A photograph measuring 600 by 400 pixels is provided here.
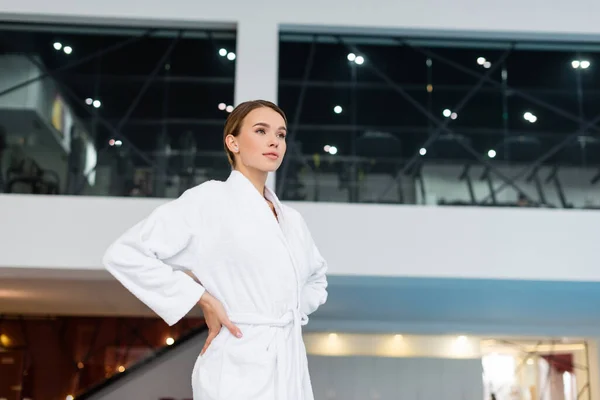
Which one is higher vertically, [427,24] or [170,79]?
[427,24]

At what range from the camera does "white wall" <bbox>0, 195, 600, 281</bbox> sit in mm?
4148

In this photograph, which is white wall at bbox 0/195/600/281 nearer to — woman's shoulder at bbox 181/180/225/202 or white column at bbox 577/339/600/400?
woman's shoulder at bbox 181/180/225/202

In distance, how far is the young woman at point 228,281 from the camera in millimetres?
1411

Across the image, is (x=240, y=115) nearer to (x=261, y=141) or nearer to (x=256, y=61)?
(x=261, y=141)

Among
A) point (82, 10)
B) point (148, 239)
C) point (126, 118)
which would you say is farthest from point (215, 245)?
point (82, 10)

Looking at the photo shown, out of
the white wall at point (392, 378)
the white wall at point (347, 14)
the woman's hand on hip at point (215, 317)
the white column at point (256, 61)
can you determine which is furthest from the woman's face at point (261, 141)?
the white wall at point (392, 378)

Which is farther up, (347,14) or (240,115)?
(347,14)

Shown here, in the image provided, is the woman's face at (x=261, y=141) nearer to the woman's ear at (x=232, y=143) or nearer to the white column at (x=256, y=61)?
the woman's ear at (x=232, y=143)

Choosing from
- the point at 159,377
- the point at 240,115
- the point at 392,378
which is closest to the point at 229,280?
the point at 240,115

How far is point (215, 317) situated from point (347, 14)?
345 centimetres

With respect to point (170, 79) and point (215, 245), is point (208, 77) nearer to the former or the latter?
point (170, 79)

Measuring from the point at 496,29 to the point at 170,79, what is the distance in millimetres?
2053

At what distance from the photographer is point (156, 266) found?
55.7 inches

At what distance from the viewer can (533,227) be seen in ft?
14.2
